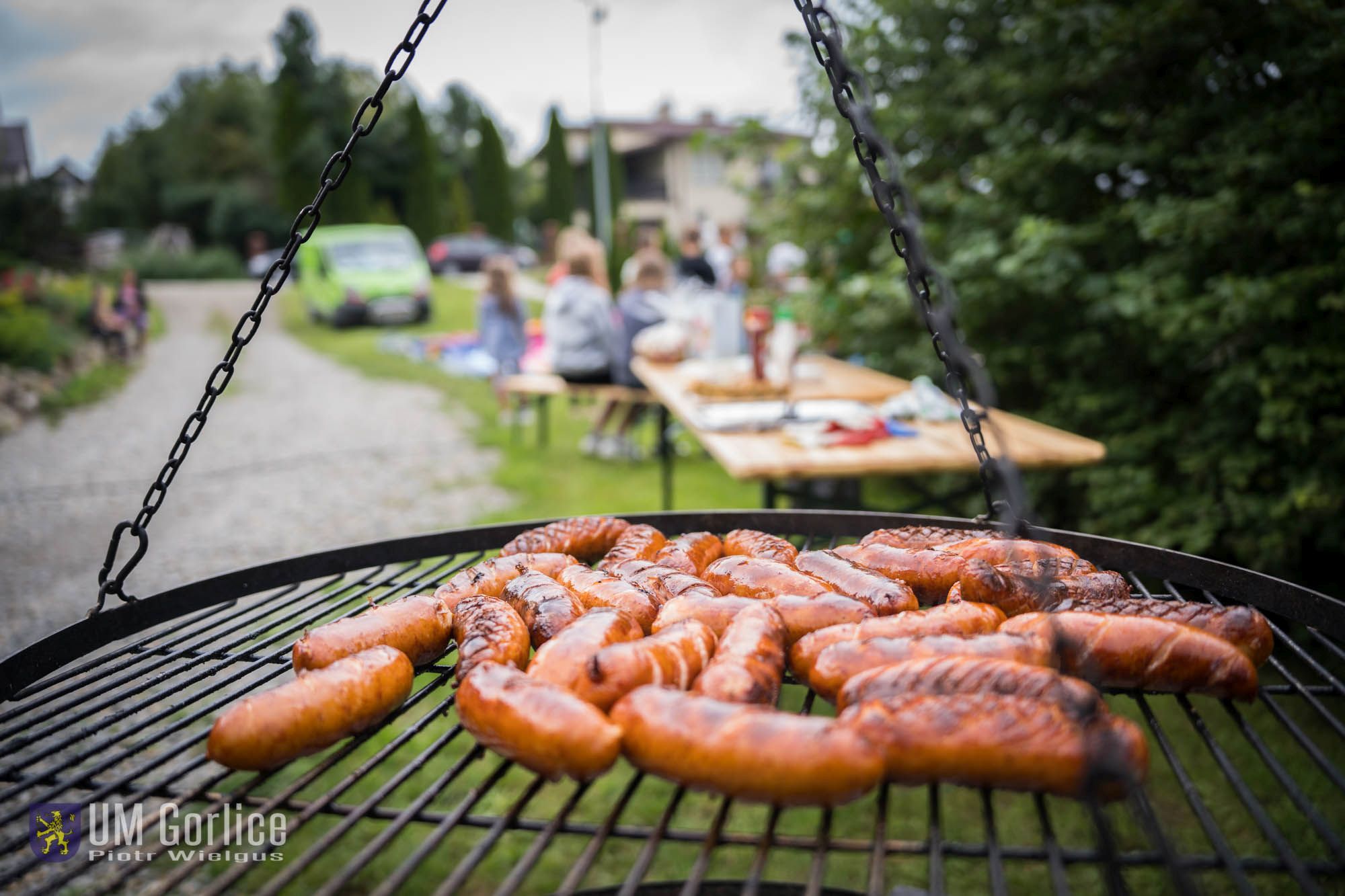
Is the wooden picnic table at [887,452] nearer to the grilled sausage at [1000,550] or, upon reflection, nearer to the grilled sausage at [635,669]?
the grilled sausage at [1000,550]

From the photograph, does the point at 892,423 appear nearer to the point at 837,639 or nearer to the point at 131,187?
the point at 837,639

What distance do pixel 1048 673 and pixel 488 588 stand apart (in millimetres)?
1241

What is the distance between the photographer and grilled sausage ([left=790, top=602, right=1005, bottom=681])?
1625mm

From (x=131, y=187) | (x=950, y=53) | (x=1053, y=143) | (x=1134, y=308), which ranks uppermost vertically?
(x=131, y=187)

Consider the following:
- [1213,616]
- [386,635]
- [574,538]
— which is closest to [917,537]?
[1213,616]

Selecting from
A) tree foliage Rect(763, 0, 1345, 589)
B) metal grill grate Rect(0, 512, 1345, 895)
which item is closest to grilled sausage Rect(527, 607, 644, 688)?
metal grill grate Rect(0, 512, 1345, 895)

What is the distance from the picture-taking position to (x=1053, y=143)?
487cm

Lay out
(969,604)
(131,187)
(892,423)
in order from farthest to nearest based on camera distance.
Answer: (131,187) → (892,423) → (969,604)

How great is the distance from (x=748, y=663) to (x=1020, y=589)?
73cm

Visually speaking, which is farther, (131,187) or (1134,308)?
(131,187)

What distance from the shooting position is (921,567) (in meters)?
1.99

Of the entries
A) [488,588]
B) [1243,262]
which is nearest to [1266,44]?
[1243,262]

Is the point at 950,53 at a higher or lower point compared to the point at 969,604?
higher

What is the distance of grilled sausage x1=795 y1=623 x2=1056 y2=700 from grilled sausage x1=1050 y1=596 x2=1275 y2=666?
17cm
